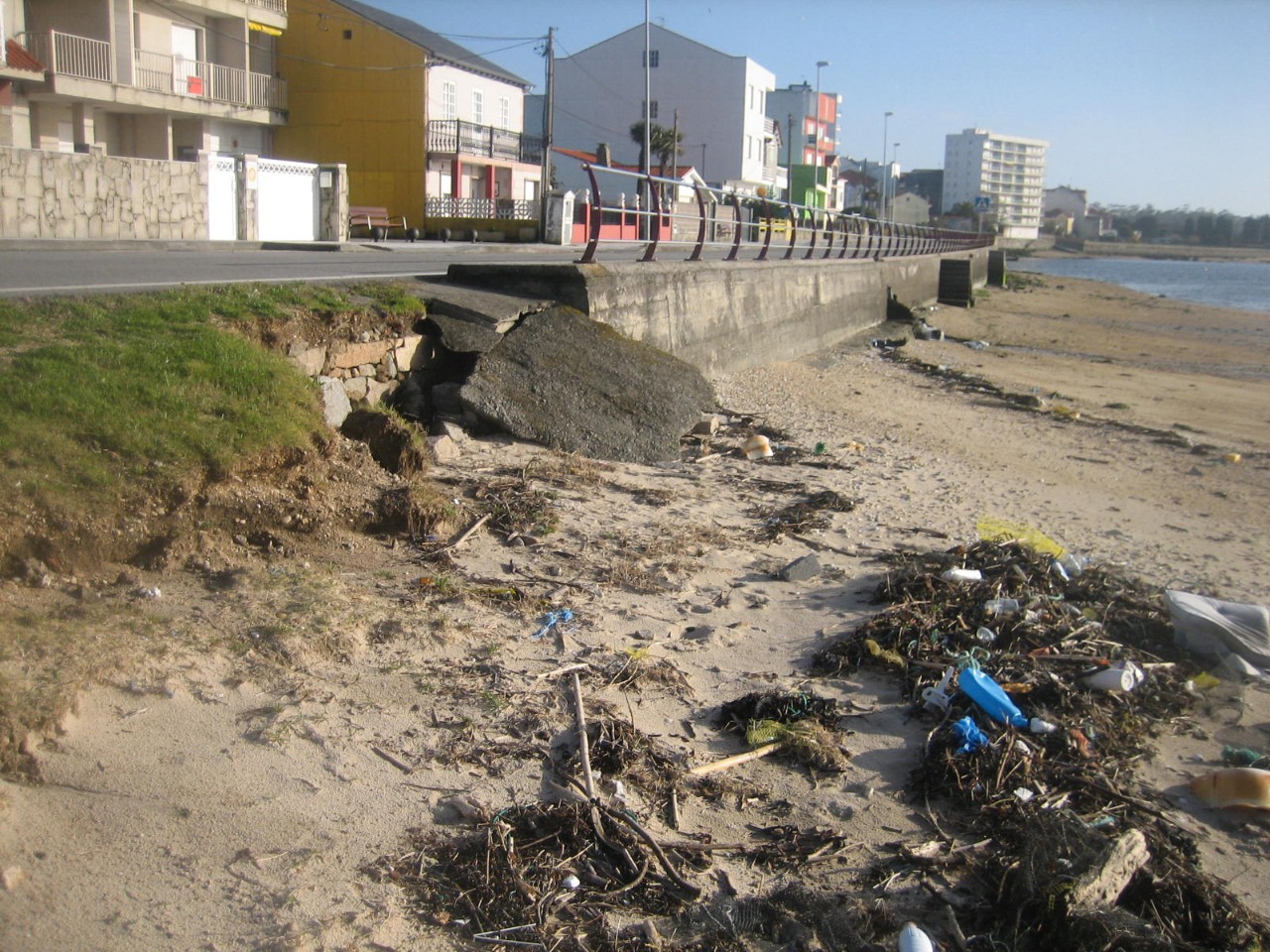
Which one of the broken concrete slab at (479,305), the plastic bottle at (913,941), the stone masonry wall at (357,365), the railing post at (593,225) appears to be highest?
the railing post at (593,225)

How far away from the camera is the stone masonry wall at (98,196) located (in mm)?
17391

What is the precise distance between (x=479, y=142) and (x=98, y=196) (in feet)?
67.3

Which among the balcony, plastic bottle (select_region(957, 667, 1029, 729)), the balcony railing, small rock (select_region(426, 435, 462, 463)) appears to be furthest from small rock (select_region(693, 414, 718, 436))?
the balcony railing

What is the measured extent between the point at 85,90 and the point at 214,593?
2662 centimetres

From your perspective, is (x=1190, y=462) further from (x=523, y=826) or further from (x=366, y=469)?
(x=523, y=826)

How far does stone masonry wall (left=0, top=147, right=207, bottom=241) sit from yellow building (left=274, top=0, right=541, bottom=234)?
1461 centimetres

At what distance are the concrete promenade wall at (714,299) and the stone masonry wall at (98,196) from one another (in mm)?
11189

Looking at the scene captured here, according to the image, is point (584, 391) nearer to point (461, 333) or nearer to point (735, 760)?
point (461, 333)

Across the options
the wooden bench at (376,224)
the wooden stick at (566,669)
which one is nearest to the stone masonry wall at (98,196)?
the wooden bench at (376,224)

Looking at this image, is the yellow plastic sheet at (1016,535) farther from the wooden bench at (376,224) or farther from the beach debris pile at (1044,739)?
the wooden bench at (376,224)

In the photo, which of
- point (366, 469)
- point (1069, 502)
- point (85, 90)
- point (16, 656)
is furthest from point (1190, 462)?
point (85, 90)

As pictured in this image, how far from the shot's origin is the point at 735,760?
3.73m

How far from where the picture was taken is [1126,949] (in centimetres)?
287

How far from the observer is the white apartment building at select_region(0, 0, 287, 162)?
84.0 ft
